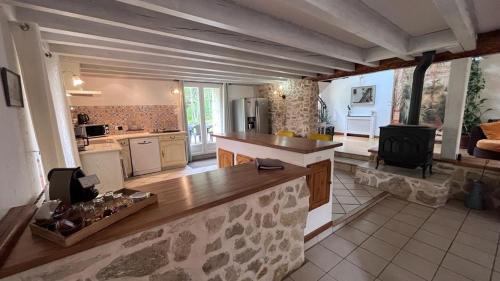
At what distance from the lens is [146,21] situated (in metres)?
1.92

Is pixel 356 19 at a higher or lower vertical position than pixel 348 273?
higher

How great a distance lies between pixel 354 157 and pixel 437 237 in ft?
8.46

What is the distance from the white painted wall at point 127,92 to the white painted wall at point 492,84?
315 inches

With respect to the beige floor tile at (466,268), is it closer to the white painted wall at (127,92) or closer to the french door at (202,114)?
the french door at (202,114)

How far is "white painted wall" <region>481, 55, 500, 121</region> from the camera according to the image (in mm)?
4992

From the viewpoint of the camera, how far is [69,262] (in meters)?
0.85

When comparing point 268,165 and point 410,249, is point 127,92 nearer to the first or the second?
point 268,165

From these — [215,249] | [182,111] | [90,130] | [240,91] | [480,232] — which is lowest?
[480,232]

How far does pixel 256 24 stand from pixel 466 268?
10.1ft

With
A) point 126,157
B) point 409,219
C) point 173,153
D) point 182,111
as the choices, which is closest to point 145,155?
point 126,157

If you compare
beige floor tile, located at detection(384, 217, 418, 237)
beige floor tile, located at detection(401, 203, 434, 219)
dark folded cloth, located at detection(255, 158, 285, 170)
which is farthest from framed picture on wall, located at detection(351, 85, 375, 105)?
dark folded cloth, located at detection(255, 158, 285, 170)

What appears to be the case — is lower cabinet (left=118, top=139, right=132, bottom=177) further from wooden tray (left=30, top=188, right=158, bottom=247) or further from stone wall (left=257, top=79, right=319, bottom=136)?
stone wall (left=257, top=79, right=319, bottom=136)

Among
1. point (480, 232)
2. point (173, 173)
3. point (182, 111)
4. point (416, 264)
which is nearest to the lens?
point (416, 264)

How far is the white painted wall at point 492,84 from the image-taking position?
499 cm
